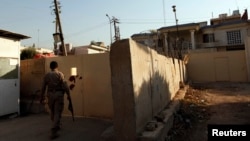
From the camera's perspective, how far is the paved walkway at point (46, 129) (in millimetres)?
5571

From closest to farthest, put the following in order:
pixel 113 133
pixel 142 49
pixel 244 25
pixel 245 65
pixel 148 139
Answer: pixel 148 139 → pixel 113 133 → pixel 142 49 → pixel 245 65 → pixel 244 25

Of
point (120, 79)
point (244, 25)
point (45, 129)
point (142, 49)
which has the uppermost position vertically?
point (244, 25)

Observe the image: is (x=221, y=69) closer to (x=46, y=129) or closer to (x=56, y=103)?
(x=46, y=129)

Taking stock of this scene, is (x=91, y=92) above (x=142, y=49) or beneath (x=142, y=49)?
beneath

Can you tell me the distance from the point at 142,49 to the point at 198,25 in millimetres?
32102

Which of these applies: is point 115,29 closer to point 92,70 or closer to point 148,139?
point 92,70

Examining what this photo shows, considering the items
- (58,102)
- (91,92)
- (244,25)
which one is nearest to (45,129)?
(58,102)

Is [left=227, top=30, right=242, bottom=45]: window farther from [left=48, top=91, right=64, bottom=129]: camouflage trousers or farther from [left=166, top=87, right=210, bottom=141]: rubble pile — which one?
[left=48, top=91, right=64, bottom=129]: camouflage trousers

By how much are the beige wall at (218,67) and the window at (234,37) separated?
13.5m

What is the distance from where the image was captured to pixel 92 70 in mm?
7438

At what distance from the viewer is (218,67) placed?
2159cm

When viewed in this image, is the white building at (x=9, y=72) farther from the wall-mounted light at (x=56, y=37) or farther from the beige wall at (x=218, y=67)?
the beige wall at (x=218, y=67)

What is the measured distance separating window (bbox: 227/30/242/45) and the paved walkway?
102 feet

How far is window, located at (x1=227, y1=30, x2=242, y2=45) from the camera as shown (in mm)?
32938
